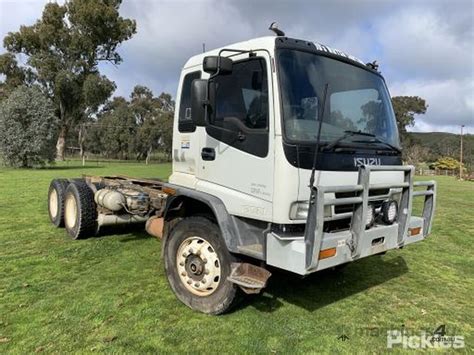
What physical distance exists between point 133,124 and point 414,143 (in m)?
49.8

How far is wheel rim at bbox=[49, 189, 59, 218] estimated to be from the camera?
8.23 meters

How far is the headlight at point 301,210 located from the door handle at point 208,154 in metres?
1.12

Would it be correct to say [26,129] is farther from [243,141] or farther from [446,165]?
[446,165]

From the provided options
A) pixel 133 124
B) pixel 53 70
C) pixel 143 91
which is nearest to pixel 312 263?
pixel 53 70

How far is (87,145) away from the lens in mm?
75500

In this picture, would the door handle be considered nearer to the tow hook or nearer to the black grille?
the tow hook

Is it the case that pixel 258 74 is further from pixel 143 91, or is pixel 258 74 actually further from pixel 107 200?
pixel 143 91

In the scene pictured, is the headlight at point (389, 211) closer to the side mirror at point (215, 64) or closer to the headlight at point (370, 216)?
the headlight at point (370, 216)

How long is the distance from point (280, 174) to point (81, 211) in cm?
461

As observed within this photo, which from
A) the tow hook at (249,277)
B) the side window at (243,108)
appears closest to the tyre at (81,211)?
the side window at (243,108)

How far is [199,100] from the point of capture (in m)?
4.09

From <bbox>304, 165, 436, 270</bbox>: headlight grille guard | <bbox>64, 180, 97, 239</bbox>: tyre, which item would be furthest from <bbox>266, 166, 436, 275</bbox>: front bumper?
<bbox>64, 180, 97, 239</bbox>: tyre

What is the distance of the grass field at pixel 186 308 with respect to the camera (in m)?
3.83

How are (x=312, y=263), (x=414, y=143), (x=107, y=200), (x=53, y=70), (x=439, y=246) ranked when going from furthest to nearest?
(x=414, y=143) < (x=53, y=70) < (x=439, y=246) < (x=107, y=200) < (x=312, y=263)
